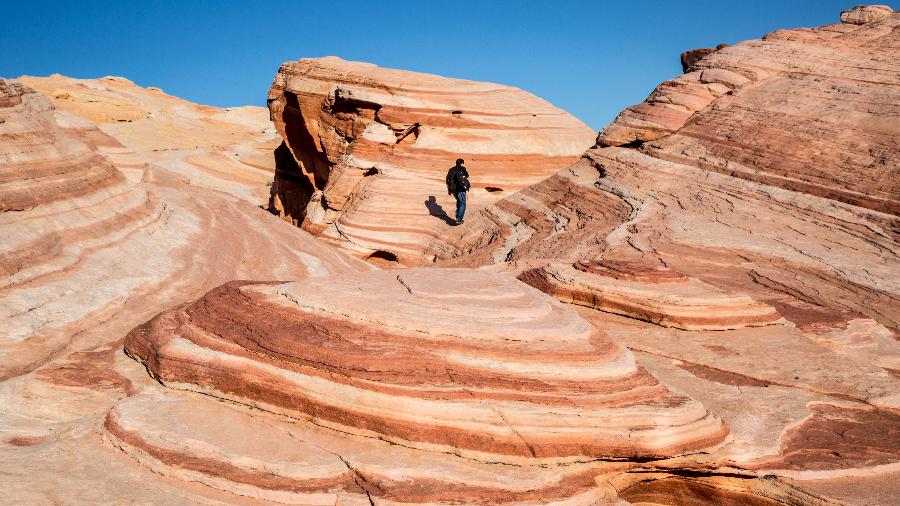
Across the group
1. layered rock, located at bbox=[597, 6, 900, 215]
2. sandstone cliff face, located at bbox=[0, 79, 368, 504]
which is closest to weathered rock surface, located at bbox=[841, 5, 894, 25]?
layered rock, located at bbox=[597, 6, 900, 215]

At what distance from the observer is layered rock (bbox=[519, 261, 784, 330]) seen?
9.08 metres

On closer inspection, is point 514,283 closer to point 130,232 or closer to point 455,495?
point 455,495

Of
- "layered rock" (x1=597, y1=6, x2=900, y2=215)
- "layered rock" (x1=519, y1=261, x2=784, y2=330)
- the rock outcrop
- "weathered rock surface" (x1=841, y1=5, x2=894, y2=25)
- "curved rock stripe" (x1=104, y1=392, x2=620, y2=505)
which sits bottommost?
"curved rock stripe" (x1=104, y1=392, x2=620, y2=505)

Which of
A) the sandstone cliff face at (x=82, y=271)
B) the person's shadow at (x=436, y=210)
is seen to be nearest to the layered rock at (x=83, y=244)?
the sandstone cliff face at (x=82, y=271)

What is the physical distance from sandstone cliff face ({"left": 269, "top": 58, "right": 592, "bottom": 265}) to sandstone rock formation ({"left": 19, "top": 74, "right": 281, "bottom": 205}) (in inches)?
436

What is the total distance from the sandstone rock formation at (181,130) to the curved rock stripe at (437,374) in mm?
28096

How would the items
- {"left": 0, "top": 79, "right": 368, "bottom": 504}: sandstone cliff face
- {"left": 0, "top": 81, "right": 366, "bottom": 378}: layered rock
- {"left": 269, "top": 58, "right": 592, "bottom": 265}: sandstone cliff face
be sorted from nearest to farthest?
{"left": 0, "top": 79, "right": 368, "bottom": 504}: sandstone cliff face, {"left": 0, "top": 81, "right": 366, "bottom": 378}: layered rock, {"left": 269, "top": 58, "right": 592, "bottom": 265}: sandstone cliff face

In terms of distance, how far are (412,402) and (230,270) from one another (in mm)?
5982

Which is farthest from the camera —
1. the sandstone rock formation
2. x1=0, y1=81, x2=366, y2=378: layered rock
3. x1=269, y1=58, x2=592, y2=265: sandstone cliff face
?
the sandstone rock formation

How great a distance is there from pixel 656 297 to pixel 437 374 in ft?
15.0

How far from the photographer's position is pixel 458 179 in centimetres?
1831

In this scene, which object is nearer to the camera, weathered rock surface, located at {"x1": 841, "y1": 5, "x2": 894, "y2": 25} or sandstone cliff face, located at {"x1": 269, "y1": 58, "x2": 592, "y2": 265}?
sandstone cliff face, located at {"x1": 269, "y1": 58, "x2": 592, "y2": 265}

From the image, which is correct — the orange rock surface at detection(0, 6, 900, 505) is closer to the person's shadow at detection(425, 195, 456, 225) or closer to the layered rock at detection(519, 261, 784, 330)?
the layered rock at detection(519, 261, 784, 330)

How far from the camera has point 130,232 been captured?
10320mm
